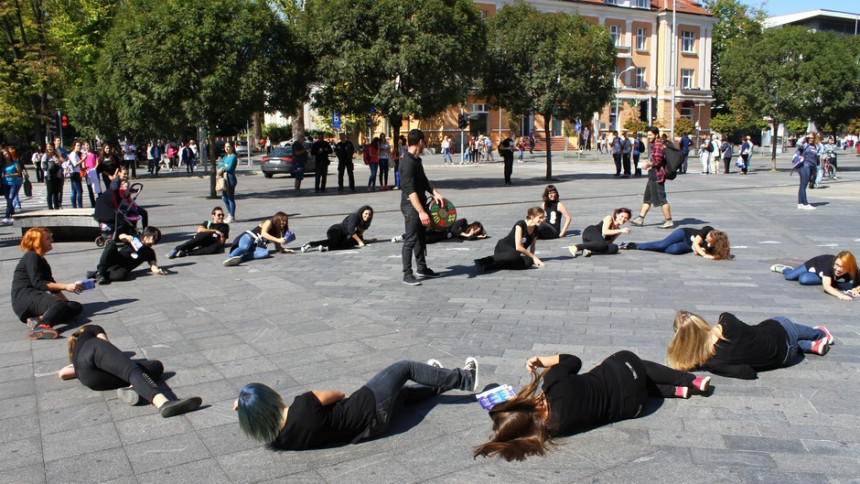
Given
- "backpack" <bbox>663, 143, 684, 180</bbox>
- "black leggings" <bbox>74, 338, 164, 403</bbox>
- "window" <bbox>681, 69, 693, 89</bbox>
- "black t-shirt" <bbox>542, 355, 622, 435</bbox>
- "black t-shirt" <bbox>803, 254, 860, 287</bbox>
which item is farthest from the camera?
"window" <bbox>681, 69, 693, 89</bbox>

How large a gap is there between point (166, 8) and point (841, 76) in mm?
24432

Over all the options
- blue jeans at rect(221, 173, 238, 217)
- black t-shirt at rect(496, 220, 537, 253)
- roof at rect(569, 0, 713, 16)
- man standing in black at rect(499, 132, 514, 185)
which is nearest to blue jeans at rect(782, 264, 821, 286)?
black t-shirt at rect(496, 220, 537, 253)

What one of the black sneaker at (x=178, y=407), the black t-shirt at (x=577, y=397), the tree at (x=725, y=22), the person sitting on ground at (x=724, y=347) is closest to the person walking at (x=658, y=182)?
the person sitting on ground at (x=724, y=347)

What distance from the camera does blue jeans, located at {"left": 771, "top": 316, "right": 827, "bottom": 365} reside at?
5473 millimetres

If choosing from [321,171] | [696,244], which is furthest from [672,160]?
[321,171]

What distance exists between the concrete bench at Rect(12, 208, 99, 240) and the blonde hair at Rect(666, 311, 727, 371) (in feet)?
36.6

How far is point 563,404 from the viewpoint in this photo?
4.20 m

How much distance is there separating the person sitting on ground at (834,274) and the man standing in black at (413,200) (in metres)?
4.30

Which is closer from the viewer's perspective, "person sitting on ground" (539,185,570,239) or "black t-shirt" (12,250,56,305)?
"black t-shirt" (12,250,56,305)

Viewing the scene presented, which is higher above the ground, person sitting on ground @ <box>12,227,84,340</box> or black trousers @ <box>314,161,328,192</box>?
black trousers @ <box>314,161,328,192</box>

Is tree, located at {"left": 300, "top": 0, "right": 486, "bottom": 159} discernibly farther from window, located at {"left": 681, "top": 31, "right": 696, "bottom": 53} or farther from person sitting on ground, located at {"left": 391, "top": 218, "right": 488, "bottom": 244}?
window, located at {"left": 681, "top": 31, "right": 696, "bottom": 53}

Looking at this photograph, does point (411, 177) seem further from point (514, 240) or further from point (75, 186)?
point (75, 186)

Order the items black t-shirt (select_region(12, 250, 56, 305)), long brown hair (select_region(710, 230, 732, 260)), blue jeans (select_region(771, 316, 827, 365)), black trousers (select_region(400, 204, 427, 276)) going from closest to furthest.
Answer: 1. blue jeans (select_region(771, 316, 827, 365))
2. black t-shirt (select_region(12, 250, 56, 305))
3. black trousers (select_region(400, 204, 427, 276))
4. long brown hair (select_region(710, 230, 732, 260))

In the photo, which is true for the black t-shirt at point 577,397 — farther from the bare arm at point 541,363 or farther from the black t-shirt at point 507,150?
the black t-shirt at point 507,150
